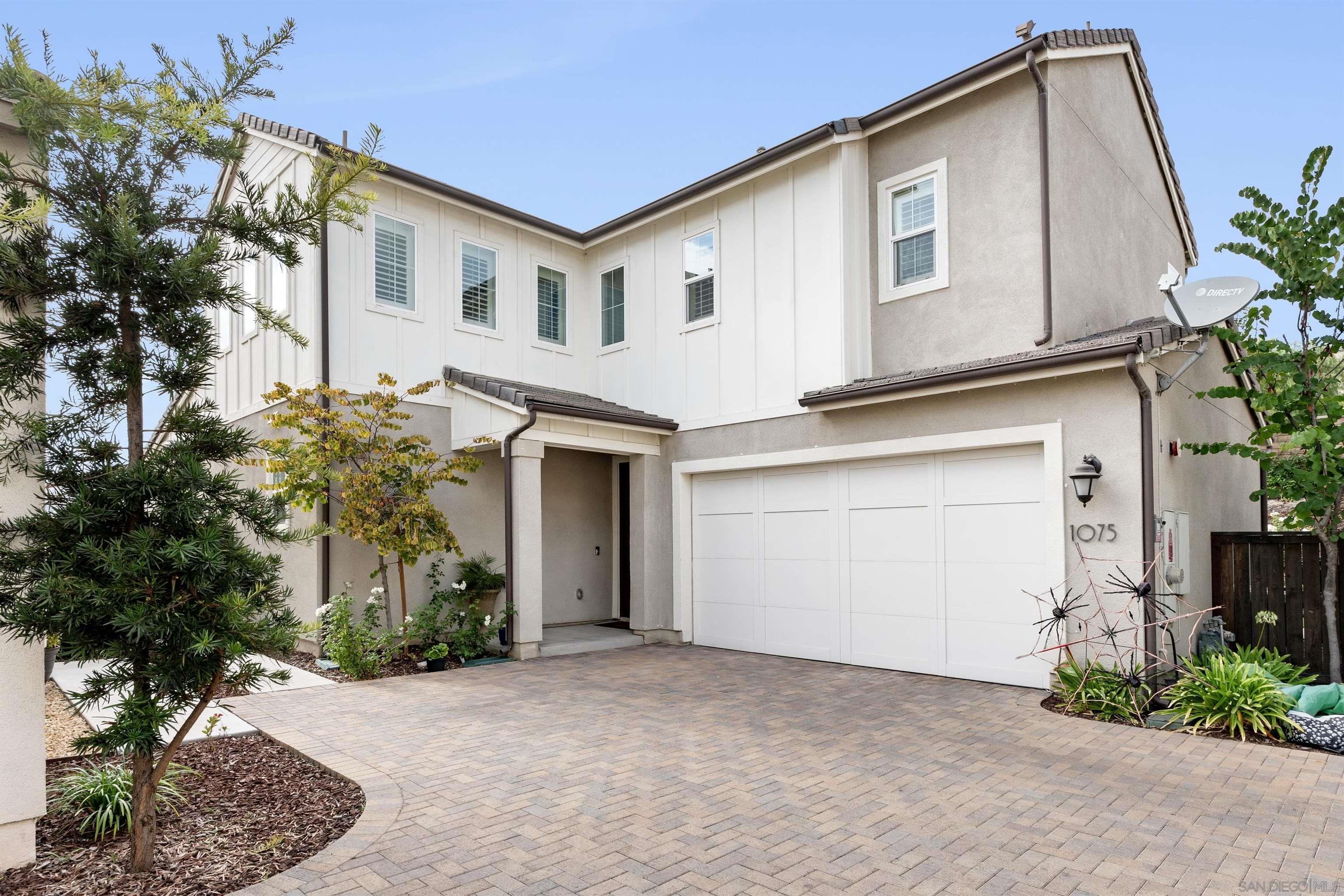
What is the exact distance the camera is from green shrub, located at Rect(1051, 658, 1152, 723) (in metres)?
6.63

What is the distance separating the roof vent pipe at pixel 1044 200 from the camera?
26.7 ft

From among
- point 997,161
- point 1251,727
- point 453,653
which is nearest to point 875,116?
point 997,161

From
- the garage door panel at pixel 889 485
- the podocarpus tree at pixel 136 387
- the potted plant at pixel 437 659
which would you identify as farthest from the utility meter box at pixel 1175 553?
the potted plant at pixel 437 659

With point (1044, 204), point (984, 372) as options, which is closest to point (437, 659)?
point (984, 372)

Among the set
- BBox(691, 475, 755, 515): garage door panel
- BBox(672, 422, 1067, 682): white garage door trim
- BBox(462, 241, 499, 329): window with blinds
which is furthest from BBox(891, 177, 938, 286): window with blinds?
BBox(462, 241, 499, 329): window with blinds

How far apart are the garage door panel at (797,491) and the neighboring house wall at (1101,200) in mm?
3072

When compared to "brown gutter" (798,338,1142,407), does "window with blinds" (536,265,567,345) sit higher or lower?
higher

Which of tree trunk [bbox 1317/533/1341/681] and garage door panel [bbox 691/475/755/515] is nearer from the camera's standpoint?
tree trunk [bbox 1317/533/1341/681]

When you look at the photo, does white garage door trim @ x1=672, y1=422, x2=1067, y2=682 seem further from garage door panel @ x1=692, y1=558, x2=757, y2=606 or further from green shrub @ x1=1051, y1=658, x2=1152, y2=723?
green shrub @ x1=1051, y1=658, x2=1152, y2=723

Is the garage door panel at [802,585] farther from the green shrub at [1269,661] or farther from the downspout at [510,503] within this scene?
the green shrub at [1269,661]

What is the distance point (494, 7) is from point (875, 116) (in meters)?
12.6

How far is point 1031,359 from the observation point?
7.39 meters

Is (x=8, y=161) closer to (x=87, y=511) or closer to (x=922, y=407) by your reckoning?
(x=87, y=511)

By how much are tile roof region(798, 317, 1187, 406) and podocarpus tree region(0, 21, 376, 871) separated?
5993 mm
